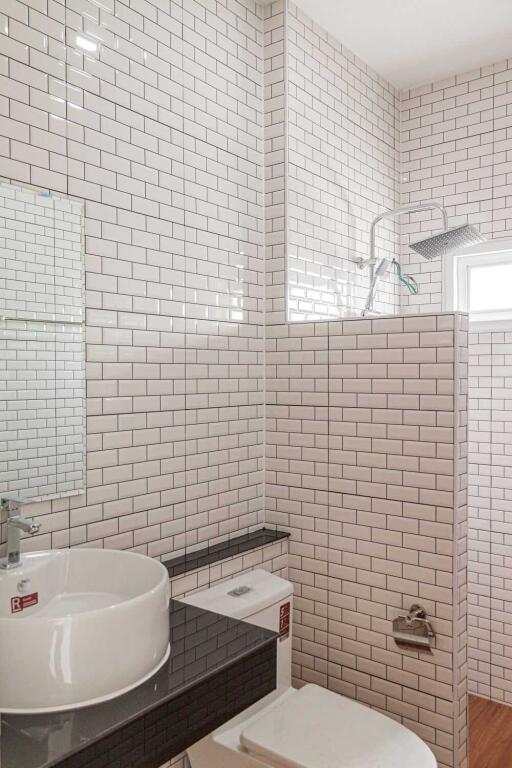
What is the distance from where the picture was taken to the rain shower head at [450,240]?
2.48 metres

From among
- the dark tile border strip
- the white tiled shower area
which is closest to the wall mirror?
the white tiled shower area

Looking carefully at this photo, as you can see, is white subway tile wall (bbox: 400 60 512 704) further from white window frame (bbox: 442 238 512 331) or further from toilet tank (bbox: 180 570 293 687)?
toilet tank (bbox: 180 570 293 687)

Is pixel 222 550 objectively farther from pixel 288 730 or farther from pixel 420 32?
pixel 420 32

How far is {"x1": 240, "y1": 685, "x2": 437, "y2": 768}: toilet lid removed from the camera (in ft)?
5.41

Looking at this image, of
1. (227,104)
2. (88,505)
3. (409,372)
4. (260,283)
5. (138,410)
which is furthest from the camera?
(260,283)

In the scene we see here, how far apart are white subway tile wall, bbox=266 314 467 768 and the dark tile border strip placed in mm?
114

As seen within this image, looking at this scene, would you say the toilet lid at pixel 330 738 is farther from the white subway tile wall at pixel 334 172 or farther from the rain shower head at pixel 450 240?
the rain shower head at pixel 450 240

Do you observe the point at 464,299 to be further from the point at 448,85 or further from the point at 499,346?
the point at 448,85

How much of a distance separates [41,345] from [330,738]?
1403 millimetres

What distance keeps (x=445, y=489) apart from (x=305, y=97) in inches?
68.3

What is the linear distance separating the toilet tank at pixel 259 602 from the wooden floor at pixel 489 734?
3.12 ft

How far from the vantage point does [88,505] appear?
1.79m

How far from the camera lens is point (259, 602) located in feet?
6.64

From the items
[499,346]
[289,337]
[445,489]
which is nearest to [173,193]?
[289,337]
